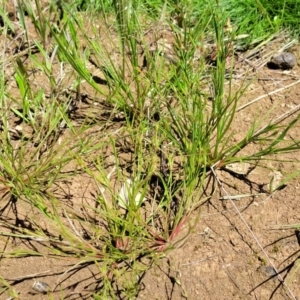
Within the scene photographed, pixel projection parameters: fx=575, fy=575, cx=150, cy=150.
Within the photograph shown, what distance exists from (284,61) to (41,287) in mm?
1331

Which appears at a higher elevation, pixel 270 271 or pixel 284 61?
pixel 284 61

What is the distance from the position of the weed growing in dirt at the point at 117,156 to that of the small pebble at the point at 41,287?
0.02 m

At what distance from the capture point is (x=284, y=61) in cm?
237

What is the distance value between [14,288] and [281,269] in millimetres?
822

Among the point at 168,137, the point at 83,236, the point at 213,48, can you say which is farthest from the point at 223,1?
the point at 83,236

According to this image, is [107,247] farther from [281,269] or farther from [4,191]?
[281,269]

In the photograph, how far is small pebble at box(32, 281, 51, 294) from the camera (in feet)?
5.74

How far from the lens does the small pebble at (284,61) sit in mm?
2363

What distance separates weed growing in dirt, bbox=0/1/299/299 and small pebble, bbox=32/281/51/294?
0.08 ft

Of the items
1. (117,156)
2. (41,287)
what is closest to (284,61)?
(117,156)

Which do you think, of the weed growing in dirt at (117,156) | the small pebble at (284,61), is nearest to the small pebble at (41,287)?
the weed growing in dirt at (117,156)

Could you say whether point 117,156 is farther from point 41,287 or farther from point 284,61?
point 284,61

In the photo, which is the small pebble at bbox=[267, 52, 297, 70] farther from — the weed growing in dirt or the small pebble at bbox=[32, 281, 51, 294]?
the small pebble at bbox=[32, 281, 51, 294]

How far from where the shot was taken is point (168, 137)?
1.95 metres
